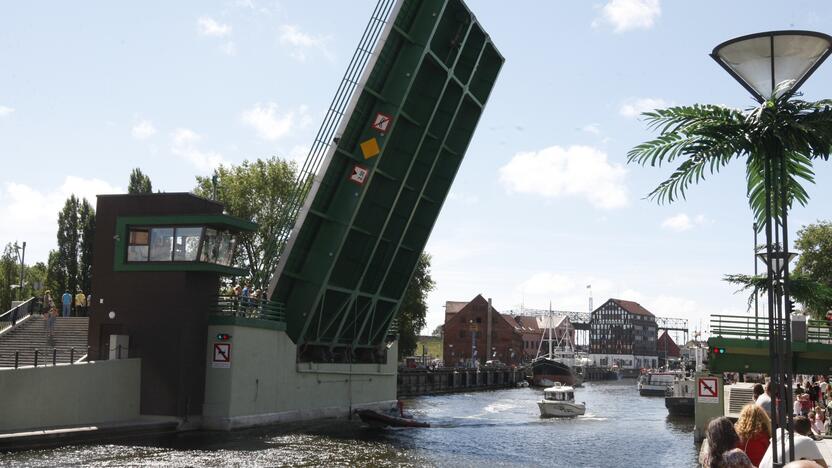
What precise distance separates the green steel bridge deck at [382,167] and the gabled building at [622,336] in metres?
124

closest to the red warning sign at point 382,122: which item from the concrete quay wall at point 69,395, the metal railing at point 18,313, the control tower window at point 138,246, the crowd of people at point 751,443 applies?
the control tower window at point 138,246

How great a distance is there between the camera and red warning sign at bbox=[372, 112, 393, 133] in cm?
2353

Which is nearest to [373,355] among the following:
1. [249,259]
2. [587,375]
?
[249,259]

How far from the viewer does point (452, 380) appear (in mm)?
64688

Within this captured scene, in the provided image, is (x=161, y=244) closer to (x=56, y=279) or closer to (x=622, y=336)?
(x=56, y=279)

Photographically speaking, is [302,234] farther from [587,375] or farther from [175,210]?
[587,375]

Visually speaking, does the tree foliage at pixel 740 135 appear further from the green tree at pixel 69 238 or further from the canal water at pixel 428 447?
the green tree at pixel 69 238

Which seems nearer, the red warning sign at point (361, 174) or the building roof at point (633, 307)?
the red warning sign at point (361, 174)

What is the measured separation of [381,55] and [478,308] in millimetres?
73326

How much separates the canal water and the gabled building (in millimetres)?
114510

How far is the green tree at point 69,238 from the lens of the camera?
55.2 metres

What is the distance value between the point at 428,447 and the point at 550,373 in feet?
185

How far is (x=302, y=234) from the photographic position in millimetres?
24125

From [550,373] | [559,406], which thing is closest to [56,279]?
[559,406]
